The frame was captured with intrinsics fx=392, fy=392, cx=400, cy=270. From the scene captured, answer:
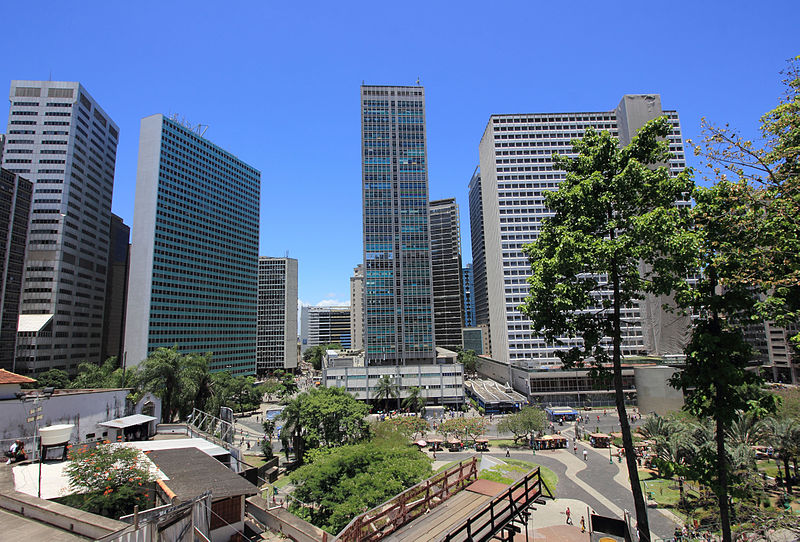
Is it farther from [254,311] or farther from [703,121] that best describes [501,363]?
[703,121]

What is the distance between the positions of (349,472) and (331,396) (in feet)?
68.5

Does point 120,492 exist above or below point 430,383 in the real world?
above

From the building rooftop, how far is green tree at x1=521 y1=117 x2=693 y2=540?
1533 cm

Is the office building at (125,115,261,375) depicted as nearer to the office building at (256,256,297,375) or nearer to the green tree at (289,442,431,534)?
the office building at (256,256,297,375)

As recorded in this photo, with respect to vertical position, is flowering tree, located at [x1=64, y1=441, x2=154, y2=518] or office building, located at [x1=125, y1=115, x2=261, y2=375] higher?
office building, located at [x1=125, y1=115, x2=261, y2=375]

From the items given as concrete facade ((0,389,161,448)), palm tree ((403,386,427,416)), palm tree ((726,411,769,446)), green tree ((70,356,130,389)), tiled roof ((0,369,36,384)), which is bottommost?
palm tree ((403,386,427,416))

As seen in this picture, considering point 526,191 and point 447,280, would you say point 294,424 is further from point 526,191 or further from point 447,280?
point 447,280

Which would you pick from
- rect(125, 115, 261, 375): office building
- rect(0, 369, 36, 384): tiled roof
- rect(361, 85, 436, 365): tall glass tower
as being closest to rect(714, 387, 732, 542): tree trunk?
rect(0, 369, 36, 384): tiled roof

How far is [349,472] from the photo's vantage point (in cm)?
2453

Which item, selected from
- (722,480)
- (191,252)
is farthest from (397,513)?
(191,252)

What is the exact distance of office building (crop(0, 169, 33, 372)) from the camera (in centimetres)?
7544

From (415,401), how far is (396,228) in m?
45.6

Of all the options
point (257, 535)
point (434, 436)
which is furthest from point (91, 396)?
point (434, 436)

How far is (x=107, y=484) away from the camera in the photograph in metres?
16.4
